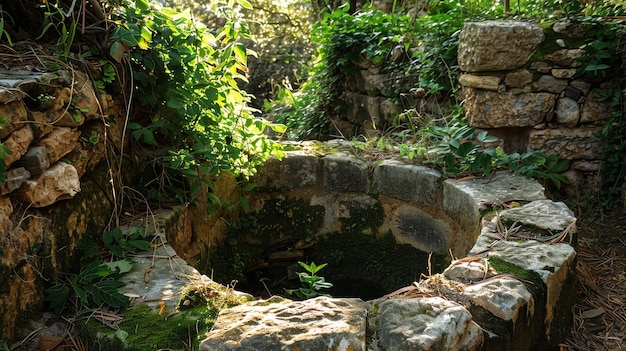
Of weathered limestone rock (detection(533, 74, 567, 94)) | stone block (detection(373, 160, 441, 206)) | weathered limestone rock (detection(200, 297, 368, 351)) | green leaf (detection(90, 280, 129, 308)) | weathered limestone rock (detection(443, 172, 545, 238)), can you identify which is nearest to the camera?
weathered limestone rock (detection(200, 297, 368, 351))

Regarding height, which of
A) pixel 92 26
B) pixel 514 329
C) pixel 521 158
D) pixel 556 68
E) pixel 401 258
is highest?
pixel 92 26

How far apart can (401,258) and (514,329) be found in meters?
1.59

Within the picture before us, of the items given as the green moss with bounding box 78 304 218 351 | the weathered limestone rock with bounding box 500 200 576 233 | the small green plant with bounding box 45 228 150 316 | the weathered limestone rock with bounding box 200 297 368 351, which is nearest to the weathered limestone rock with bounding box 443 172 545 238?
the weathered limestone rock with bounding box 500 200 576 233

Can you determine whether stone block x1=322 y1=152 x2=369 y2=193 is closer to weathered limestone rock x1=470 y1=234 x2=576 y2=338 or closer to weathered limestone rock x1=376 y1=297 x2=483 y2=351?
weathered limestone rock x1=470 y1=234 x2=576 y2=338

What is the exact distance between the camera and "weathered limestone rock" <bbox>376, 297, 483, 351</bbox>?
5.11ft

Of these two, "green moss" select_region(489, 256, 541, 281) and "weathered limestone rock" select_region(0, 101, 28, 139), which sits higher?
"weathered limestone rock" select_region(0, 101, 28, 139)

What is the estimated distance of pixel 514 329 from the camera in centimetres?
178

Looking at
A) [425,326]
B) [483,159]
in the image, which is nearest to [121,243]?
[425,326]

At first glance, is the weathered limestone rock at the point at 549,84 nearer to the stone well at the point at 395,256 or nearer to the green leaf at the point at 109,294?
the stone well at the point at 395,256

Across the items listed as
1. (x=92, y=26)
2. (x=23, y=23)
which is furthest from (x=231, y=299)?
(x=23, y=23)

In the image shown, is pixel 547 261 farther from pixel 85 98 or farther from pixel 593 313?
pixel 85 98

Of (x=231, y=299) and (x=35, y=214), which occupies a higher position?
(x=35, y=214)

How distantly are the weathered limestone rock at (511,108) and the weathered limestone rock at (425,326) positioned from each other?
5.80 ft

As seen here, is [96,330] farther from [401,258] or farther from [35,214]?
[401,258]
